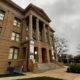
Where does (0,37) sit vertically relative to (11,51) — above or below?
above

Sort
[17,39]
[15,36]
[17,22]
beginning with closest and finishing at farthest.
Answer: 1. [15,36]
2. [17,39]
3. [17,22]

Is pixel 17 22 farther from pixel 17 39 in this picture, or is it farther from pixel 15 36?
pixel 17 39

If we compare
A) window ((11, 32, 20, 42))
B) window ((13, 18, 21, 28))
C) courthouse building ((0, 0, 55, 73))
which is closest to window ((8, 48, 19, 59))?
courthouse building ((0, 0, 55, 73))

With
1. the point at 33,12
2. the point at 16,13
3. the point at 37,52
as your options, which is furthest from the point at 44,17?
the point at 37,52

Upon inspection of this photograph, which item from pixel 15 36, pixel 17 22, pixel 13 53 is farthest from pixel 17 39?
pixel 17 22

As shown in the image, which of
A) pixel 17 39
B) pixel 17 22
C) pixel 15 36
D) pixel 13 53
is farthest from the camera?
pixel 17 22

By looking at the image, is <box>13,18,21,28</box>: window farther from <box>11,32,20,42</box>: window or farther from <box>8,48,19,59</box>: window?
<box>8,48,19,59</box>: window

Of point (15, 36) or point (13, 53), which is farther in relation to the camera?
point (15, 36)

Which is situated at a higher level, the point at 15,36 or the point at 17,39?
the point at 15,36

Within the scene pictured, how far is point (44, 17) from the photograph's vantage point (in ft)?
111

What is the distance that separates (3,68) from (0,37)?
6165 mm

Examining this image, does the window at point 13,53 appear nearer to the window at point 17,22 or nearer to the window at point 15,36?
the window at point 15,36

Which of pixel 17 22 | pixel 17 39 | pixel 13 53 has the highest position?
pixel 17 22

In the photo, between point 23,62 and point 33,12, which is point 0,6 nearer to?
point 33,12
